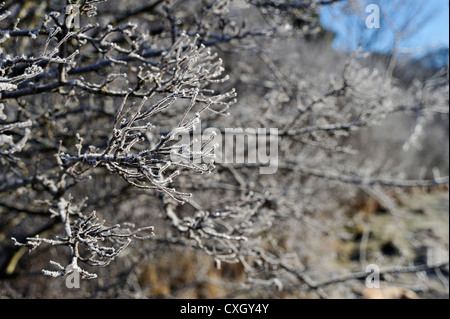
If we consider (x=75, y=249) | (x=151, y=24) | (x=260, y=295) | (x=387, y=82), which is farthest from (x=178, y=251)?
(x=75, y=249)

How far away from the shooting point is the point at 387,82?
A: 3.95 metres

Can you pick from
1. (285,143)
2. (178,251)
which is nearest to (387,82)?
(285,143)

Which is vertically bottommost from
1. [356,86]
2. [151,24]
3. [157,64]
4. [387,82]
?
[157,64]

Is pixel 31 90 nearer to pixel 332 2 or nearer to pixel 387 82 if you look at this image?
pixel 332 2

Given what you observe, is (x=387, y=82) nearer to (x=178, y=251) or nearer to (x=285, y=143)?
(x=285, y=143)

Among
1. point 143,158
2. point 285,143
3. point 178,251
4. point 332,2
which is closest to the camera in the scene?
point 143,158

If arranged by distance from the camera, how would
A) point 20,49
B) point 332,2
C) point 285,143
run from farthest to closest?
point 20,49
point 285,143
point 332,2

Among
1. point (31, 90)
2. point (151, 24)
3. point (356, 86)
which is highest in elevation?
point (151, 24)

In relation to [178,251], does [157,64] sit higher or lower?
higher

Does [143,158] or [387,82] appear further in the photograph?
[387,82]

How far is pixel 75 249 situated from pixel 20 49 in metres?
3.49

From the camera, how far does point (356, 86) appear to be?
3.15m

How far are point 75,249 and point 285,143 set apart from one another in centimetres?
259
